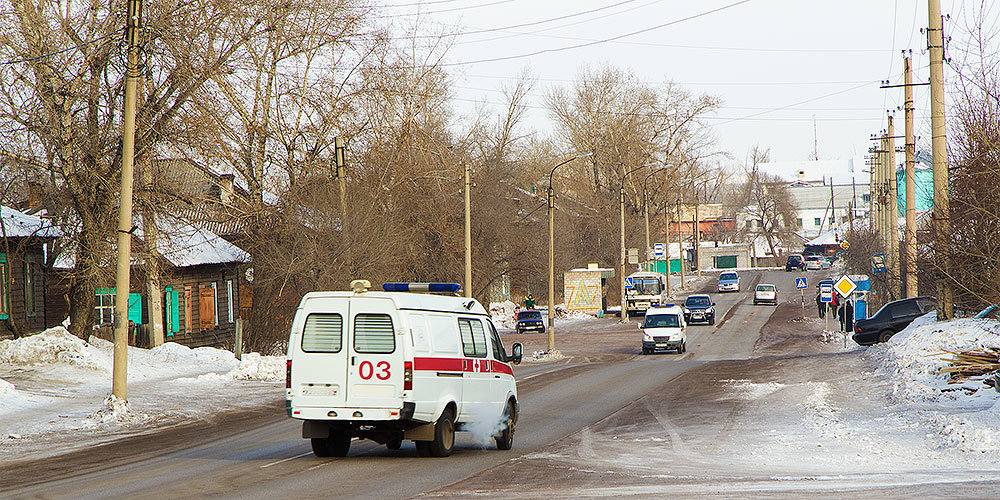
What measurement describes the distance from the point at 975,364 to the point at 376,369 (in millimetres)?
10863

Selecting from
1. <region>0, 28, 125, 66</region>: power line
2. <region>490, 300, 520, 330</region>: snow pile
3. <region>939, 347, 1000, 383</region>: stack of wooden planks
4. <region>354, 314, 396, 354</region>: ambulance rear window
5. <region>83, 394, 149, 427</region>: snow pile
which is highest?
<region>0, 28, 125, 66</region>: power line

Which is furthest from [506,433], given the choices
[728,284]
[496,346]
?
[728,284]

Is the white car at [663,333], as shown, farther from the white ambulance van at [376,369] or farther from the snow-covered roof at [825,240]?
the snow-covered roof at [825,240]

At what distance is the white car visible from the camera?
4353cm

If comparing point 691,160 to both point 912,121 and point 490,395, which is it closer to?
point 912,121

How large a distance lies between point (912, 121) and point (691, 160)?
5293 cm

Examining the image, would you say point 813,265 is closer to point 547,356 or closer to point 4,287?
point 547,356

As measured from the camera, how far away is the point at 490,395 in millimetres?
14977

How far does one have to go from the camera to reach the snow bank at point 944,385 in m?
13.3

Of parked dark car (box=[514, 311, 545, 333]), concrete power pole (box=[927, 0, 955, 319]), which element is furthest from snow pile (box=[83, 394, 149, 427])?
parked dark car (box=[514, 311, 545, 333])

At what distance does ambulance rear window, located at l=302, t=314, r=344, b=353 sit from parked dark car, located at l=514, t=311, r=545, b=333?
45732 mm

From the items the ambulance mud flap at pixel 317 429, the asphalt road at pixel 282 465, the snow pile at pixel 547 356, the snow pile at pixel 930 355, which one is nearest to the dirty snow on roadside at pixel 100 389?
the asphalt road at pixel 282 465

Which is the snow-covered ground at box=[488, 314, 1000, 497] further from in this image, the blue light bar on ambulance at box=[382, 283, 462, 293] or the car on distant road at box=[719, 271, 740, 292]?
the car on distant road at box=[719, 271, 740, 292]

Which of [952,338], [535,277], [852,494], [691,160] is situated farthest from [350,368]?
[691,160]
